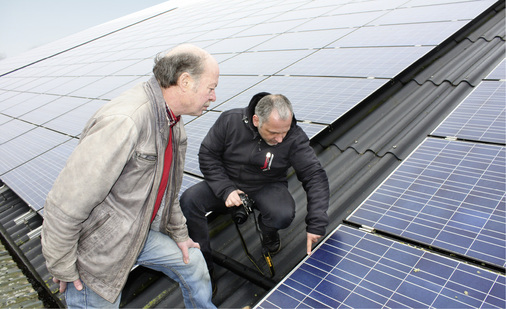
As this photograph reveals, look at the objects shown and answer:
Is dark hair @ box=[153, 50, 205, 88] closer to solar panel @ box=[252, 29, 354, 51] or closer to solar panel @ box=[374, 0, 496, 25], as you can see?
solar panel @ box=[252, 29, 354, 51]

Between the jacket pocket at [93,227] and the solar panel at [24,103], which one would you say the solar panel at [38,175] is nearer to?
the jacket pocket at [93,227]

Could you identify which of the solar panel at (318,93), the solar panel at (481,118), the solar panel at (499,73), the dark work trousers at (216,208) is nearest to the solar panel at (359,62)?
the solar panel at (318,93)

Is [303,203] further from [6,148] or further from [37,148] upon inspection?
[6,148]

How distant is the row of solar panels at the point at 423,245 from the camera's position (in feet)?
7.01

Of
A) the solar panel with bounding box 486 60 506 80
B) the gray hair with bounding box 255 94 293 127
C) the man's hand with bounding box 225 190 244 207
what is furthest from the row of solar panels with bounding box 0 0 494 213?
the gray hair with bounding box 255 94 293 127

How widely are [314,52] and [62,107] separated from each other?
5179mm

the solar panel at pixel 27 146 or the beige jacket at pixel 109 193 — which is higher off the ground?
the beige jacket at pixel 109 193

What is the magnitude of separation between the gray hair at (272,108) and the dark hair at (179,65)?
1.02 m

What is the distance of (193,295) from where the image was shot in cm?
291

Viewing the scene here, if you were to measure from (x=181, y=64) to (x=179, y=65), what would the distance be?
0.05 ft

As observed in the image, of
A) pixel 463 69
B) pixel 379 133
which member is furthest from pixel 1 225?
pixel 463 69

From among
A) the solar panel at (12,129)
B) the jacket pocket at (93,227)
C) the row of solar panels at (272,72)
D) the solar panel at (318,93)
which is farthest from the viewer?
the solar panel at (12,129)

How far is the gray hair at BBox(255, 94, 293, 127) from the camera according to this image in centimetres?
321

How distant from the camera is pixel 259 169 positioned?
358 cm
